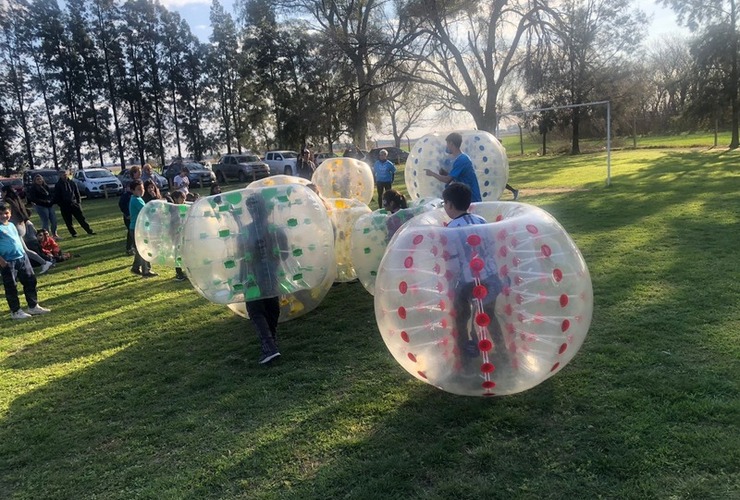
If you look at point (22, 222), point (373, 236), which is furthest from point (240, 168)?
point (373, 236)

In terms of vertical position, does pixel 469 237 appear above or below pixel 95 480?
above

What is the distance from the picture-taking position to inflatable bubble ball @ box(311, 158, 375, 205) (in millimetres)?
9969

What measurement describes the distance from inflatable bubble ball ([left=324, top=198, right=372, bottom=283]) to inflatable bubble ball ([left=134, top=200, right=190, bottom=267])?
2462 millimetres

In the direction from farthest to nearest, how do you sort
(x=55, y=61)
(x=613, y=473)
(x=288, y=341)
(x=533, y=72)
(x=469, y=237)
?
(x=55, y=61) → (x=533, y=72) → (x=288, y=341) → (x=469, y=237) → (x=613, y=473)

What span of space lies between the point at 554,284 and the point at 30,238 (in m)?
10.1

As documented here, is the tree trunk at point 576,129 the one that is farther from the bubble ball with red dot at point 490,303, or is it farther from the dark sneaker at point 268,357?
the bubble ball with red dot at point 490,303

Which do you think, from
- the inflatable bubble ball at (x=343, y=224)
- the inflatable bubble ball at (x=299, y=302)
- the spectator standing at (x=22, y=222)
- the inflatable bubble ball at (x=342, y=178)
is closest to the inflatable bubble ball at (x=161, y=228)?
the inflatable bubble ball at (x=299, y=302)

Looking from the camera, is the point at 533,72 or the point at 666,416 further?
the point at 533,72

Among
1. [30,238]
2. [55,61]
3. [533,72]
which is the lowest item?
[30,238]

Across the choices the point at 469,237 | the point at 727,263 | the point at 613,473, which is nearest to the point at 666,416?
the point at 613,473

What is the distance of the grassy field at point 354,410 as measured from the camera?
3.14 m

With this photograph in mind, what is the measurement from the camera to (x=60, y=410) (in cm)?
446

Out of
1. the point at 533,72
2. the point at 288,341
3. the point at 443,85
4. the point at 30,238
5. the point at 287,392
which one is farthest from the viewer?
the point at 443,85

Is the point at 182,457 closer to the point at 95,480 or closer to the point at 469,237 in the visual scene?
the point at 95,480
